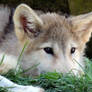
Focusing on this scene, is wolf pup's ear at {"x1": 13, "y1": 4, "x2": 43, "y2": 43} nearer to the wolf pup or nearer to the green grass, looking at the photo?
the wolf pup

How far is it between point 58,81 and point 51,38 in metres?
1.14

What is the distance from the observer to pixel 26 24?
502cm

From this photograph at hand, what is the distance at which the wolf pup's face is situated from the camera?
15.5 feet

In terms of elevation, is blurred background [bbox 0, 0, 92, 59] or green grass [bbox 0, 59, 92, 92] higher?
blurred background [bbox 0, 0, 92, 59]

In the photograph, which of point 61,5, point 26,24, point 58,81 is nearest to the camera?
point 58,81

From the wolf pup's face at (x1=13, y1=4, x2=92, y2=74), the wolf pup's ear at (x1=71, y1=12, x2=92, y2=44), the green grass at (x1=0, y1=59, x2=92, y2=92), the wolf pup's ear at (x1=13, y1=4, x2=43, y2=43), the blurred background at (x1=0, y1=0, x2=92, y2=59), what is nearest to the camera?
the green grass at (x1=0, y1=59, x2=92, y2=92)

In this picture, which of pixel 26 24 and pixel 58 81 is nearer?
pixel 58 81

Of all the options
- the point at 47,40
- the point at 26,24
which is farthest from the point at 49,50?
the point at 26,24

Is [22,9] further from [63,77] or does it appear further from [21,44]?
[63,77]

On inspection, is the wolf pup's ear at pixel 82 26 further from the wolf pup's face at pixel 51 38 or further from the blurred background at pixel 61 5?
the blurred background at pixel 61 5

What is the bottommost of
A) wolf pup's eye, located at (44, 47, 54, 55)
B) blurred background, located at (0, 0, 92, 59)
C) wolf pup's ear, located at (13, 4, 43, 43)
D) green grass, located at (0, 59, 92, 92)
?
green grass, located at (0, 59, 92, 92)

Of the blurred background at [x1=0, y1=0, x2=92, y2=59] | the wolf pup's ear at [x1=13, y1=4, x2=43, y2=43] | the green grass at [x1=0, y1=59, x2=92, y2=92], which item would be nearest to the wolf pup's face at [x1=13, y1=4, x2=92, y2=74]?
the wolf pup's ear at [x1=13, y1=4, x2=43, y2=43]

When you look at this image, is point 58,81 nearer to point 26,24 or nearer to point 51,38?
point 51,38

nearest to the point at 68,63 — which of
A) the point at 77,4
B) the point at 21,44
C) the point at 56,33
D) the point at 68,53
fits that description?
the point at 68,53
